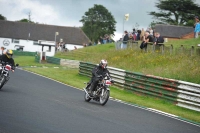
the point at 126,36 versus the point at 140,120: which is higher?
the point at 126,36

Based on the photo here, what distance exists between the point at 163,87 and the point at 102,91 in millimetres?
5234

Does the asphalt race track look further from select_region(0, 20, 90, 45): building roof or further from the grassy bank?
select_region(0, 20, 90, 45): building roof

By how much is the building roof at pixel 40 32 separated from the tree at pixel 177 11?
2498 centimetres

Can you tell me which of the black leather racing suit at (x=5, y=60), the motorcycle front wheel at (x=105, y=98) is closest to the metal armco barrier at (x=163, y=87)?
the motorcycle front wheel at (x=105, y=98)

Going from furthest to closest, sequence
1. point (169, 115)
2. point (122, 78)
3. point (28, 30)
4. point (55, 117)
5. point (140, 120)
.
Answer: point (28, 30) < point (122, 78) < point (169, 115) < point (140, 120) < point (55, 117)

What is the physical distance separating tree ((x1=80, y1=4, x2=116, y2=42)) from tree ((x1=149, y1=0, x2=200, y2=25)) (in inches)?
1294

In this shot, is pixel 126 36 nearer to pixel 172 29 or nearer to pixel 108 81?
pixel 108 81

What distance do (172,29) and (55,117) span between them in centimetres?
7691

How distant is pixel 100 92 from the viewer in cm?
1906

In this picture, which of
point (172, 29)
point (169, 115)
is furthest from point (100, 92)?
point (172, 29)

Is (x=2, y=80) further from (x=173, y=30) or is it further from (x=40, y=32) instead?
(x=40, y=32)

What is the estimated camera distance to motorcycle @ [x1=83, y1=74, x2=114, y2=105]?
18578 mm

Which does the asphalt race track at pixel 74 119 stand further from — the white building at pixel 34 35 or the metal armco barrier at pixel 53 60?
the white building at pixel 34 35

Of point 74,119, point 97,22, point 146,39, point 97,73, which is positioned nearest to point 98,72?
point 97,73
